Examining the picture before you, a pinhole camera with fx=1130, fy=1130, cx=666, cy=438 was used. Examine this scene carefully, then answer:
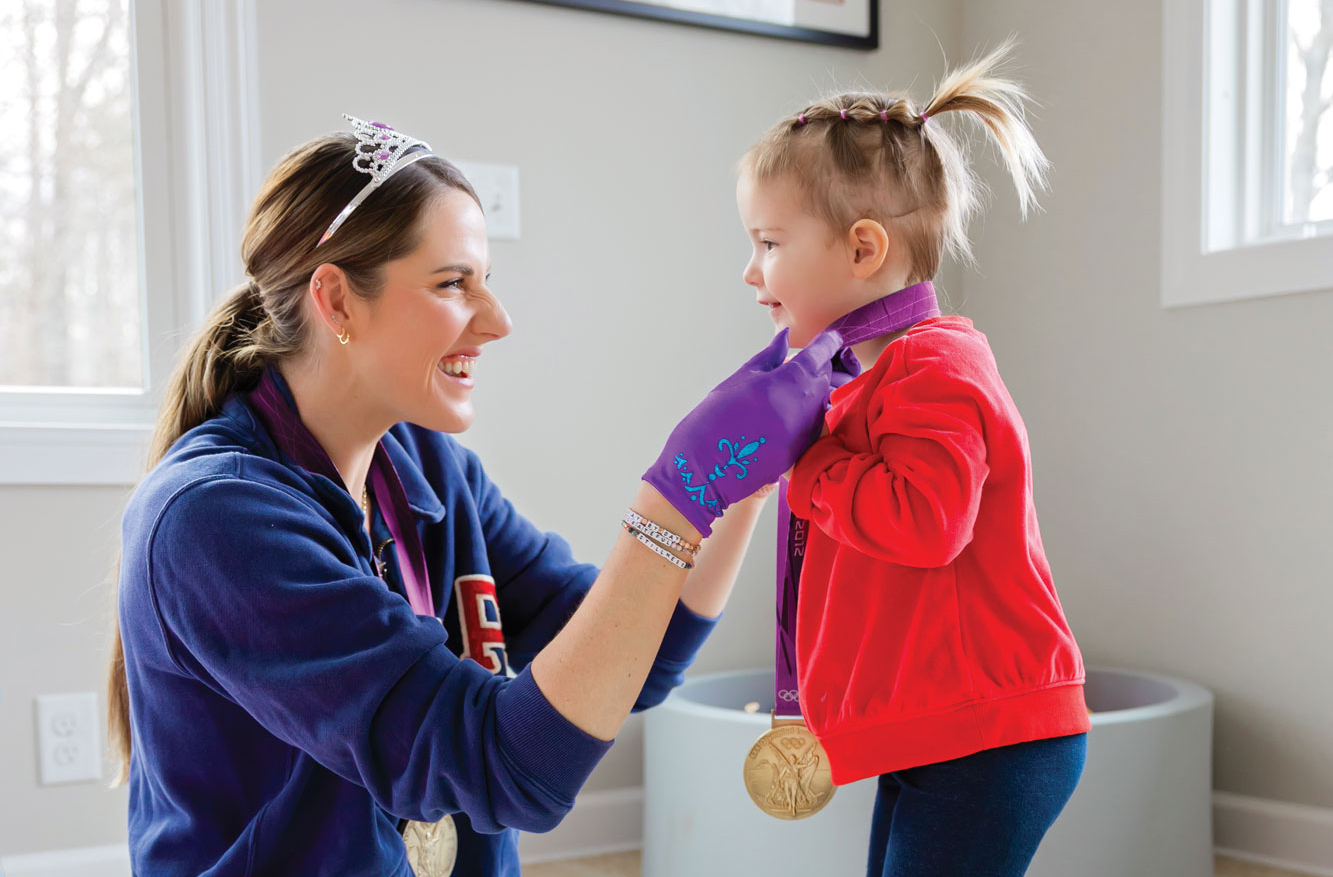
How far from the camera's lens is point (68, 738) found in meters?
1.91

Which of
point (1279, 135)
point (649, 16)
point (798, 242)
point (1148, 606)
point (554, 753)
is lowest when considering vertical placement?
point (1148, 606)

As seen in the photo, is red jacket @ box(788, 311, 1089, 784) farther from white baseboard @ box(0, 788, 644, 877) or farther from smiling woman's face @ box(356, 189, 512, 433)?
white baseboard @ box(0, 788, 644, 877)

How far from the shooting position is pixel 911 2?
2611mm

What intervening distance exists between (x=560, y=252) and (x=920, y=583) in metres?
1.40

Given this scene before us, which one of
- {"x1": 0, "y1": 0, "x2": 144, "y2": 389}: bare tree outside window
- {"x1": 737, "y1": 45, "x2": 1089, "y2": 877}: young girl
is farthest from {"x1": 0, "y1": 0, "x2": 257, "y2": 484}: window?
{"x1": 737, "y1": 45, "x2": 1089, "y2": 877}: young girl

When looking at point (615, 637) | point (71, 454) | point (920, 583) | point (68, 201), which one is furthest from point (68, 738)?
point (920, 583)

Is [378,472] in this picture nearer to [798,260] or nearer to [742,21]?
[798,260]

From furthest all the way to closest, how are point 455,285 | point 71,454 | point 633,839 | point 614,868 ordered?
point 633,839, point 614,868, point 71,454, point 455,285

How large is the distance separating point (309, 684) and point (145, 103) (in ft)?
5.09

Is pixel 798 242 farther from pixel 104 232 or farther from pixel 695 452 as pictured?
pixel 104 232

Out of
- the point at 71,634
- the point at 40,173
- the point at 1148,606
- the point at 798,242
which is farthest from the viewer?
the point at 1148,606

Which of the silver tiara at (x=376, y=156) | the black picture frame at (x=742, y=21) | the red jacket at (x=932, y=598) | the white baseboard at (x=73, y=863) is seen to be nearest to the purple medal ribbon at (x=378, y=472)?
the silver tiara at (x=376, y=156)

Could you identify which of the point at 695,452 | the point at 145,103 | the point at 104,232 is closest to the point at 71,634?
the point at 104,232

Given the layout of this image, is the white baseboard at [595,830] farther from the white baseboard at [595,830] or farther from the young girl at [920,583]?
the young girl at [920,583]
